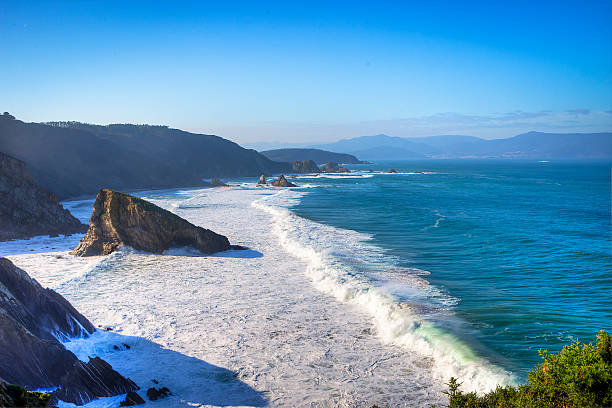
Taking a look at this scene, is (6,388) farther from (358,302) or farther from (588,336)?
(588,336)

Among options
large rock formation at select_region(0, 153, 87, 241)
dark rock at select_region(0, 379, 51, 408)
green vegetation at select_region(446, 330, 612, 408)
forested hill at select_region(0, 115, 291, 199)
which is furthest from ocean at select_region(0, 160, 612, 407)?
forested hill at select_region(0, 115, 291, 199)

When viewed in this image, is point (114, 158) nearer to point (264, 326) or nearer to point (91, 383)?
point (264, 326)

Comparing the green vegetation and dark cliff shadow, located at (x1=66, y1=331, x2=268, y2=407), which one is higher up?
the green vegetation

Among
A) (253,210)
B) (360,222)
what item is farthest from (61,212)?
(360,222)

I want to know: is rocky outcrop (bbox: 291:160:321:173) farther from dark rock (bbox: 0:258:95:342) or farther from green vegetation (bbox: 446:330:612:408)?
green vegetation (bbox: 446:330:612:408)

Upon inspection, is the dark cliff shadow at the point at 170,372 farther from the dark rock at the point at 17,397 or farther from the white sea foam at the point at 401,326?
the white sea foam at the point at 401,326

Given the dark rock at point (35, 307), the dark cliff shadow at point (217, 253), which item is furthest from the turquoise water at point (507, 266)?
the dark rock at point (35, 307)

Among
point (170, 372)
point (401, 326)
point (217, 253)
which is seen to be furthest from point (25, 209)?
point (401, 326)
